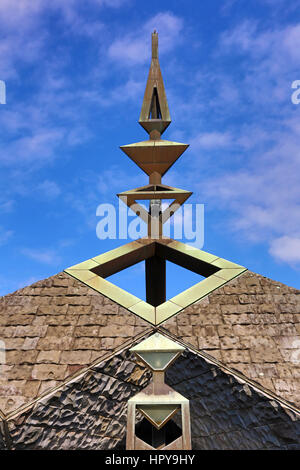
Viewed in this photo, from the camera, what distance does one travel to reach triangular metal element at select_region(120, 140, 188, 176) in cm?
976

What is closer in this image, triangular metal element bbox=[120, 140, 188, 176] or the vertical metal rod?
the vertical metal rod

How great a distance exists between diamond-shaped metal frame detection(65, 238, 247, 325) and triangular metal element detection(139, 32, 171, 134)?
3990 millimetres

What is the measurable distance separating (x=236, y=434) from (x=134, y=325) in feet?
8.19

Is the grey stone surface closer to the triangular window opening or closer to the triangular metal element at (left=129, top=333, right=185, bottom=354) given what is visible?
the triangular metal element at (left=129, top=333, right=185, bottom=354)

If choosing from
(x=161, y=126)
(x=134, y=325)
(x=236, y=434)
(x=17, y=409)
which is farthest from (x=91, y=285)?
(x=161, y=126)

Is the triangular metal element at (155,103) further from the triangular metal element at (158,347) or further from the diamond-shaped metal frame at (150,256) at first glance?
the triangular metal element at (158,347)

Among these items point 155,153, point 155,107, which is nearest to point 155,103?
point 155,107

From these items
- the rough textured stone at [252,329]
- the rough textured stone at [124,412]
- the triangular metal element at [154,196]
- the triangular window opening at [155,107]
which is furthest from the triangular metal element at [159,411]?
the triangular window opening at [155,107]

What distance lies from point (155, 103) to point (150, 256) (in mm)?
5442

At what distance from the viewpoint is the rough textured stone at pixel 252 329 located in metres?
5.52

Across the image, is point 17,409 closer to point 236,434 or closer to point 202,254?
point 236,434

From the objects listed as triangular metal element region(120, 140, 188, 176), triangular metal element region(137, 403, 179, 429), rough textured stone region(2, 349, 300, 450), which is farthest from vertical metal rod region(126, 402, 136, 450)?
triangular metal element region(120, 140, 188, 176)

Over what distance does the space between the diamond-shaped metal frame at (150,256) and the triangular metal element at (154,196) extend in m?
0.94
